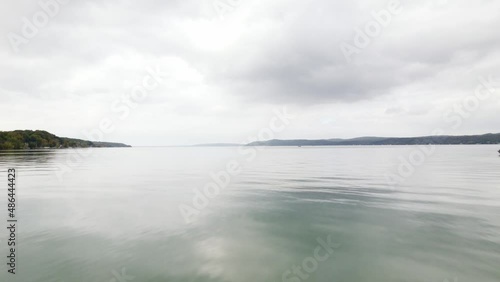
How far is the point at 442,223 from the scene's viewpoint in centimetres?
1616

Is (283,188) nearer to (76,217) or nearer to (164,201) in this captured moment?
(164,201)

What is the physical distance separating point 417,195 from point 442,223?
1008 cm

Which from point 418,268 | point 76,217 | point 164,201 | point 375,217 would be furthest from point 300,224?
point 76,217

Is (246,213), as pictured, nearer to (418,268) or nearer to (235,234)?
(235,234)

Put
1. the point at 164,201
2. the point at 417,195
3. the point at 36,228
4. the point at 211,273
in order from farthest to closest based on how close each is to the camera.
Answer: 1. the point at 417,195
2. the point at 164,201
3. the point at 36,228
4. the point at 211,273

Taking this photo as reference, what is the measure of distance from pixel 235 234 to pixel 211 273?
460 cm

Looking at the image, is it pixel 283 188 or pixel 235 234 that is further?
pixel 283 188

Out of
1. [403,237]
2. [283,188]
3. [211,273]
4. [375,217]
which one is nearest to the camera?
[211,273]

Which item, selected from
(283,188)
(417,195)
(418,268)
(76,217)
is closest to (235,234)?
(418,268)

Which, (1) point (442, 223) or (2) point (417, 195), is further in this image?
(2) point (417, 195)

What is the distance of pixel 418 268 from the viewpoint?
1055 cm

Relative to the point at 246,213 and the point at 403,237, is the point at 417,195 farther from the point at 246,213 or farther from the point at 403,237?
the point at 246,213

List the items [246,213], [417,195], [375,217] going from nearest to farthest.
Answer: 1. [375,217]
2. [246,213]
3. [417,195]

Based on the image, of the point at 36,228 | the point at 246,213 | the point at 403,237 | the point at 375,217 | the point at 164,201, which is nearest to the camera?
the point at 403,237
